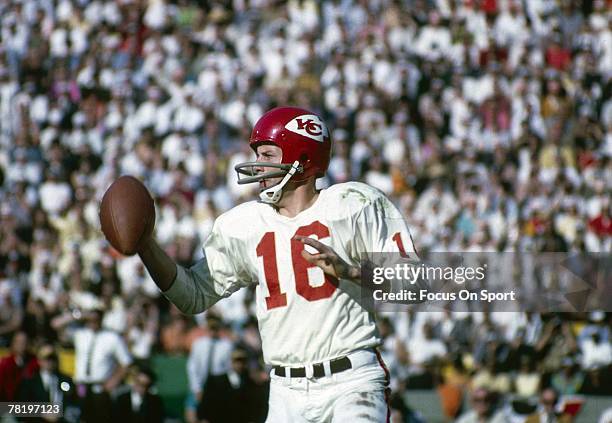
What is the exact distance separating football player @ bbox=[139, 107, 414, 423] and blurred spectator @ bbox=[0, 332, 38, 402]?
3355 millimetres

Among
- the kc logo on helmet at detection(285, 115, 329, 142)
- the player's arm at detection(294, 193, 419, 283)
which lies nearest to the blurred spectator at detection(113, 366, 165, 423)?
the kc logo on helmet at detection(285, 115, 329, 142)

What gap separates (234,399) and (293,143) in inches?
176

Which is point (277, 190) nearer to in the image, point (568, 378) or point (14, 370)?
point (14, 370)

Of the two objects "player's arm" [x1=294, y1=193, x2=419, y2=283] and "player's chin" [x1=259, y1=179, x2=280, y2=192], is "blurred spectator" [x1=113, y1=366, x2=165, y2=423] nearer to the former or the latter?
"player's chin" [x1=259, y1=179, x2=280, y2=192]

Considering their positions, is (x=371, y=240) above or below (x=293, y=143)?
below

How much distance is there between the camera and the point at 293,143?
4.66 metres

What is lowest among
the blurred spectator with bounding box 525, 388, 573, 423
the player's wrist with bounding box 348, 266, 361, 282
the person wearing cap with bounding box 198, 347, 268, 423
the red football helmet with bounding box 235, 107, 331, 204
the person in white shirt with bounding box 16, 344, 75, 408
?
the blurred spectator with bounding box 525, 388, 573, 423

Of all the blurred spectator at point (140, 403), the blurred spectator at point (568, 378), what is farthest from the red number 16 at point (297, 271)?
the blurred spectator at point (568, 378)

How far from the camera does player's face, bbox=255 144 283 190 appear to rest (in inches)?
183

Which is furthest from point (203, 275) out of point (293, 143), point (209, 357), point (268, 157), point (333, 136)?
point (333, 136)

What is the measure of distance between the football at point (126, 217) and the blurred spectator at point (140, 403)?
13.9ft

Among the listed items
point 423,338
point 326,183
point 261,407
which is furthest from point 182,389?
point 326,183

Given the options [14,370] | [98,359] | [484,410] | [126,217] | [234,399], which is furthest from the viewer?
[98,359]

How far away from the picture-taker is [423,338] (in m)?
10.1
